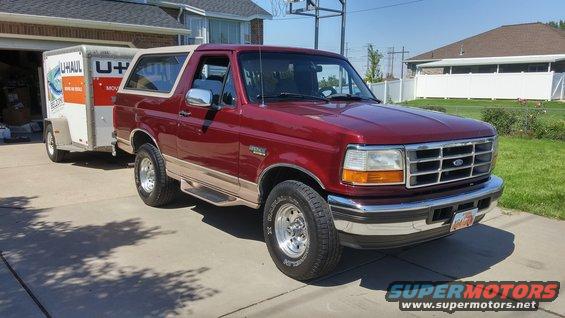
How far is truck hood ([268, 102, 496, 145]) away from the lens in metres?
3.78

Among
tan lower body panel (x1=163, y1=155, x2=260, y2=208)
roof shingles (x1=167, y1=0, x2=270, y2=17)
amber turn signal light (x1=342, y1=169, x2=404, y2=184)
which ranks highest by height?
roof shingles (x1=167, y1=0, x2=270, y2=17)

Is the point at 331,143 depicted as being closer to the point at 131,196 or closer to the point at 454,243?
the point at 454,243

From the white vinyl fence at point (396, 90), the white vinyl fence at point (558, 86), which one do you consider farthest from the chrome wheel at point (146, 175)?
the white vinyl fence at point (558, 86)

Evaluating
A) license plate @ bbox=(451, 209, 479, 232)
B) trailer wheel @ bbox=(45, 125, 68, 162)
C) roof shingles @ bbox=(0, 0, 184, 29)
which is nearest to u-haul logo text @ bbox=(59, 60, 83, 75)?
trailer wheel @ bbox=(45, 125, 68, 162)

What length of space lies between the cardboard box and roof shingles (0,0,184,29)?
14.0ft

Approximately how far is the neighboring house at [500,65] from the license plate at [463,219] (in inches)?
1375

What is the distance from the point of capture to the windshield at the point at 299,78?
4891mm

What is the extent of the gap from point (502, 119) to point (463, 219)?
480 inches

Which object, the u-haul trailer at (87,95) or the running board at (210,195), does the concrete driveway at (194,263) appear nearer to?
the running board at (210,195)

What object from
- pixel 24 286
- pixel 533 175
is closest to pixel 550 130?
pixel 533 175

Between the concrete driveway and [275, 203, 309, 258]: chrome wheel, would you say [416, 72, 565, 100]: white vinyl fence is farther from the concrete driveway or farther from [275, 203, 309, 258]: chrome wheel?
[275, 203, 309, 258]: chrome wheel

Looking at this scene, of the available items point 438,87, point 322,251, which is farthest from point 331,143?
point 438,87

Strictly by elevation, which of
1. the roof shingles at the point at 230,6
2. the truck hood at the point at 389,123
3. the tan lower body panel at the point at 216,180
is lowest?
the tan lower body panel at the point at 216,180

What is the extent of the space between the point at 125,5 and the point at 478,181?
14061 millimetres
